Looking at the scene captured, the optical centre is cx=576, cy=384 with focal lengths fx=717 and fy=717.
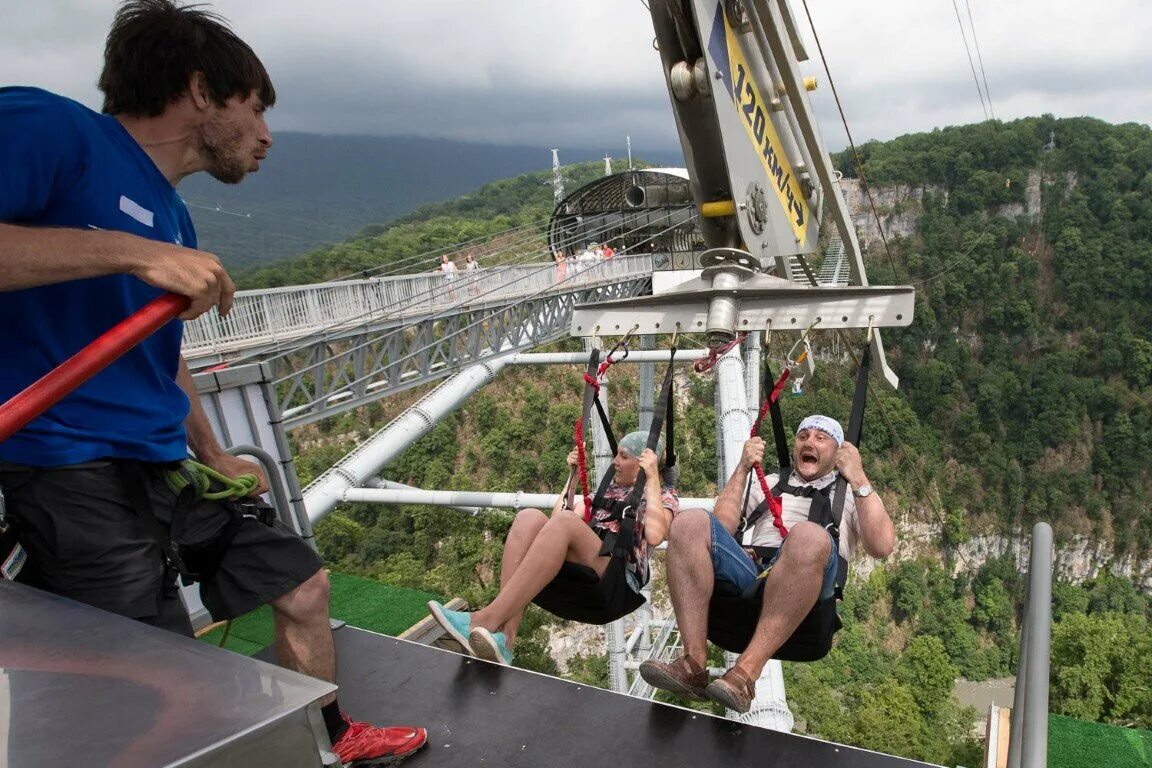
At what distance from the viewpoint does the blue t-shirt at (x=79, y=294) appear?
1.18 m

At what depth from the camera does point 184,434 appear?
1.56 m

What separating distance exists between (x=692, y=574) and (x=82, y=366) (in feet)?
6.73

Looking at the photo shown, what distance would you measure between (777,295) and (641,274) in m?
15.1

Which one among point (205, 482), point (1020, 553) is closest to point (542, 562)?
point (205, 482)

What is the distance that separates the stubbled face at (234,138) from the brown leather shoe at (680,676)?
1961 mm

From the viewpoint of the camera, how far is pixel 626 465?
11.0 feet

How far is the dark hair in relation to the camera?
140cm

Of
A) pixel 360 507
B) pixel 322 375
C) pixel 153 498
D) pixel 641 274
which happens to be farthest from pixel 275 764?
pixel 360 507

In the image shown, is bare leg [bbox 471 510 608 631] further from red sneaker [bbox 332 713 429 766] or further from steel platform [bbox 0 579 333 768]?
steel platform [bbox 0 579 333 768]

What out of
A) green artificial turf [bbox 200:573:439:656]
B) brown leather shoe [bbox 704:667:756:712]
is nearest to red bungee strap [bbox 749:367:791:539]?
brown leather shoe [bbox 704:667:756:712]

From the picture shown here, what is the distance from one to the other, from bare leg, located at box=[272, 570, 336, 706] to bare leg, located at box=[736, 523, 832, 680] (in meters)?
1.42

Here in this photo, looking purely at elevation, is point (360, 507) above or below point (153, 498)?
below

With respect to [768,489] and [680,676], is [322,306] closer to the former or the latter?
[768,489]

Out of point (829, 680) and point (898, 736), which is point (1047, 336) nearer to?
point (829, 680)
